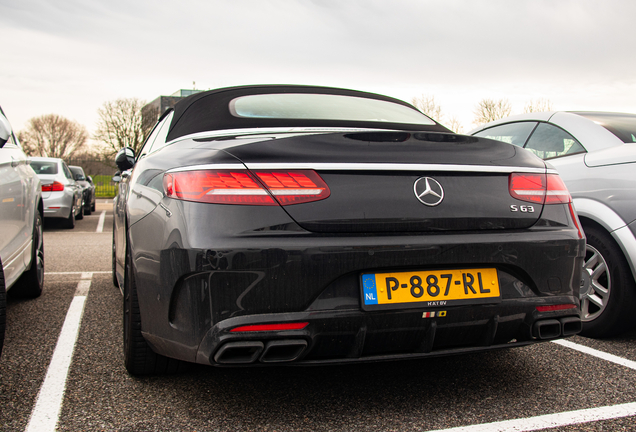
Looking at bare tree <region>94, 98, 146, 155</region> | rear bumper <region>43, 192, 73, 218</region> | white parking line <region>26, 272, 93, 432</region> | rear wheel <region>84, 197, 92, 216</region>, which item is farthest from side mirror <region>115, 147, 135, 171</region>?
bare tree <region>94, 98, 146, 155</region>

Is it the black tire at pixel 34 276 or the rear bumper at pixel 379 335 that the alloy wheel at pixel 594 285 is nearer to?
the rear bumper at pixel 379 335

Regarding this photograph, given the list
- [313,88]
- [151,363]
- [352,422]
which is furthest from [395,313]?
[313,88]

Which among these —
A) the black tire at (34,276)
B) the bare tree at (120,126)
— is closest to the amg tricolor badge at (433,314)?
the black tire at (34,276)

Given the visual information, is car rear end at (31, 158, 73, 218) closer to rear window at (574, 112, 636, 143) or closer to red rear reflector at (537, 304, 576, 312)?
rear window at (574, 112, 636, 143)

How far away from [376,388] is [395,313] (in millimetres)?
627

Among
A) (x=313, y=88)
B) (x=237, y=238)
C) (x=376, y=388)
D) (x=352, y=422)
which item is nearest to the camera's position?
(x=237, y=238)

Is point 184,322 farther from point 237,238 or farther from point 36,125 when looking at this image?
point 36,125

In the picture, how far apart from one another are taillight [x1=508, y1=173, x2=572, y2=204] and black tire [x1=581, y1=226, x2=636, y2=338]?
1.21 meters

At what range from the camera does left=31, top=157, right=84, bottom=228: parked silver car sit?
11086 mm

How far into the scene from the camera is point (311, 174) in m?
1.95

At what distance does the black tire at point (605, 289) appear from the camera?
3.23m

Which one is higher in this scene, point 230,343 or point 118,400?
point 230,343

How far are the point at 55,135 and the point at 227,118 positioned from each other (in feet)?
203

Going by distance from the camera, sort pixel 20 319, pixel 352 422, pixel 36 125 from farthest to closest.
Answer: pixel 36 125
pixel 20 319
pixel 352 422
